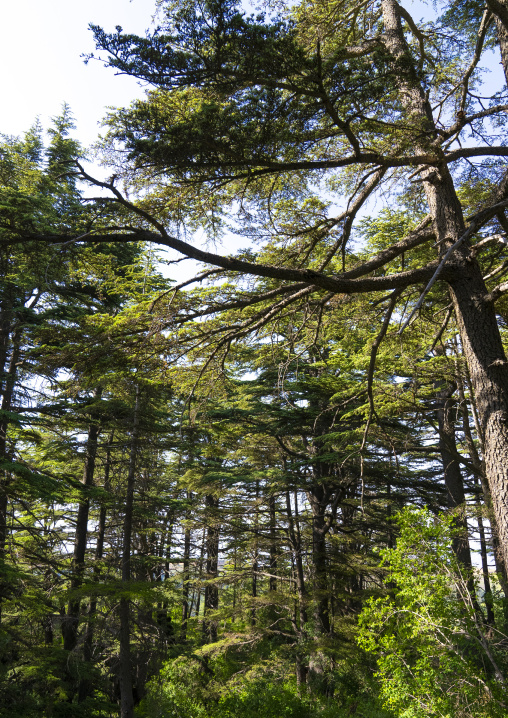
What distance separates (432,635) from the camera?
4773 mm

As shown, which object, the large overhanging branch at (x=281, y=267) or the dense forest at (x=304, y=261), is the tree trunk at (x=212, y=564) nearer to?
the dense forest at (x=304, y=261)

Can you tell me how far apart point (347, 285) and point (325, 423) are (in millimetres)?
9387

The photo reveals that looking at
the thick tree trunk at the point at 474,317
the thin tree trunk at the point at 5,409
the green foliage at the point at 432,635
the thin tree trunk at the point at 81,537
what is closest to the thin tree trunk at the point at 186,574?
the thin tree trunk at the point at 81,537

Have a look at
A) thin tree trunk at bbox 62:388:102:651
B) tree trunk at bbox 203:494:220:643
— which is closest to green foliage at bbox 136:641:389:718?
tree trunk at bbox 203:494:220:643

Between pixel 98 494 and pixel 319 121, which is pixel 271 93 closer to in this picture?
pixel 319 121

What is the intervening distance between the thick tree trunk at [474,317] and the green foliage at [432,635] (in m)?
1.03

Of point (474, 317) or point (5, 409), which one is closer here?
point (474, 317)

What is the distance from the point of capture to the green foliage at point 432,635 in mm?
4461

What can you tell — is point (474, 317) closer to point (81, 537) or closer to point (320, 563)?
point (320, 563)

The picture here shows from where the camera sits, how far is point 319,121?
14.2 feet

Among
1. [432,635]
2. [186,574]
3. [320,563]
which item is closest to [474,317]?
[432,635]

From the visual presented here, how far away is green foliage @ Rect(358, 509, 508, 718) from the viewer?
446cm

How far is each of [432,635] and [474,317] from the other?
3.22 metres

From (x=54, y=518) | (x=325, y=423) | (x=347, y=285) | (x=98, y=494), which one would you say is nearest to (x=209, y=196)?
(x=347, y=285)
